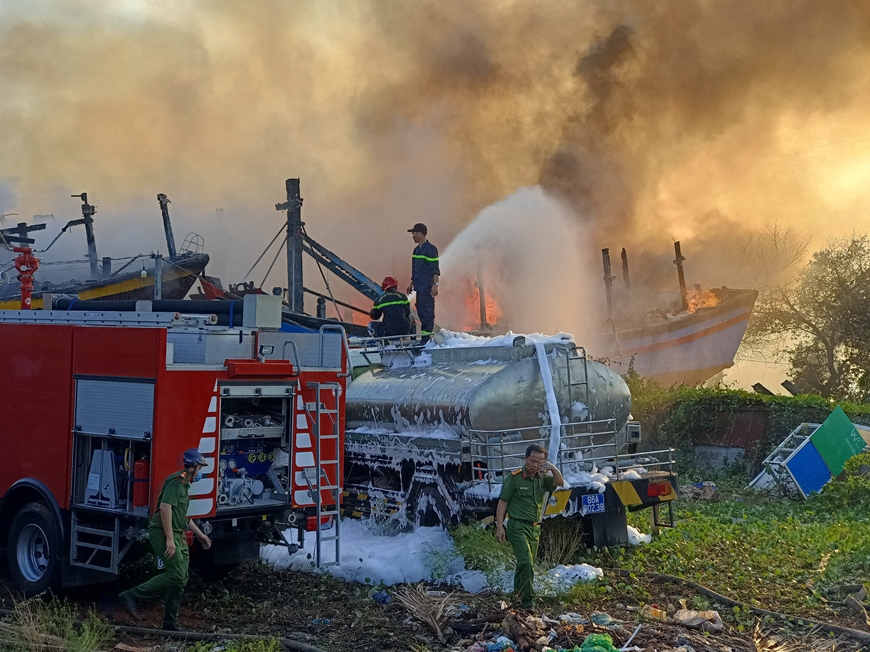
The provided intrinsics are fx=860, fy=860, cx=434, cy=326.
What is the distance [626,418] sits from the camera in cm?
1016

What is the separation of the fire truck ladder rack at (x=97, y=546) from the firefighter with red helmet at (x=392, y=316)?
5.14 metres

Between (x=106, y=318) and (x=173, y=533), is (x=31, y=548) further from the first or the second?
(x=106, y=318)

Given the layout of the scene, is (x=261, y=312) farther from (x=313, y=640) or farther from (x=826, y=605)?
(x=826, y=605)

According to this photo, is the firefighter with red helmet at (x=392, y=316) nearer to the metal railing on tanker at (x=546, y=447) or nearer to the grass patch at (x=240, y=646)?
the metal railing on tanker at (x=546, y=447)

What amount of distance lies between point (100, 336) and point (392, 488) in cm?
387

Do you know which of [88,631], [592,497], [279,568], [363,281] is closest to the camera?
[88,631]

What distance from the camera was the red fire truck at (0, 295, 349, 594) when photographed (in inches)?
301

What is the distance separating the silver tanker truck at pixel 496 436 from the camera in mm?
8859

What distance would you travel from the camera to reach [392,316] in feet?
39.6

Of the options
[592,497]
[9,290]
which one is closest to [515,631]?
[592,497]

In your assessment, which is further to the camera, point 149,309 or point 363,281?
point 363,281

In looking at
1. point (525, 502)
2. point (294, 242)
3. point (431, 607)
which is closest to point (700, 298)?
point (294, 242)

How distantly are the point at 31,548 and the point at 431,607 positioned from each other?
4224mm

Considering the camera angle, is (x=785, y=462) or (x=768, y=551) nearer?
(x=768, y=551)
